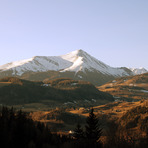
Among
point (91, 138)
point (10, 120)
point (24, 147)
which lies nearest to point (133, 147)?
point (91, 138)

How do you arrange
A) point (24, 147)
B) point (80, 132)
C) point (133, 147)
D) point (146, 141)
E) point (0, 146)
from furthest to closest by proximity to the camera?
point (146, 141) < point (133, 147) < point (80, 132) < point (24, 147) < point (0, 146)

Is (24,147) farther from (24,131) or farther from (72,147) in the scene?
(72,147)

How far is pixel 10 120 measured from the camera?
12888cm

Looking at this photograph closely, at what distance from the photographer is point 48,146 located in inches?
4080

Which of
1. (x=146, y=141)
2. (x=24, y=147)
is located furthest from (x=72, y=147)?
(x=146, y=141)

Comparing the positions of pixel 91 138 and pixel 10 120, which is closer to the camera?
pixel 91 138

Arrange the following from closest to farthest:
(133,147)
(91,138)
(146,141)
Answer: (91,138)
(133,147)
(146,141)

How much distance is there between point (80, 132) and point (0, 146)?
37329mm

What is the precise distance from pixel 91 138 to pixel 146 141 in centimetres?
4386

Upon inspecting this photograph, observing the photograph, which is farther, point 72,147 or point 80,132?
point 80,132

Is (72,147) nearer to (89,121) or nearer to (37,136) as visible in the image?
(89,121)

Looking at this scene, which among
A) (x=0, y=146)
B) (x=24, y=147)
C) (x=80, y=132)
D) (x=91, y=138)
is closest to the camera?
(x=0, y=146)

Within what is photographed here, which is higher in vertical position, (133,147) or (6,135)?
(6,135)

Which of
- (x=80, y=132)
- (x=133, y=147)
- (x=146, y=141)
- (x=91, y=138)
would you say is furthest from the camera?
(x=146, y=141)
